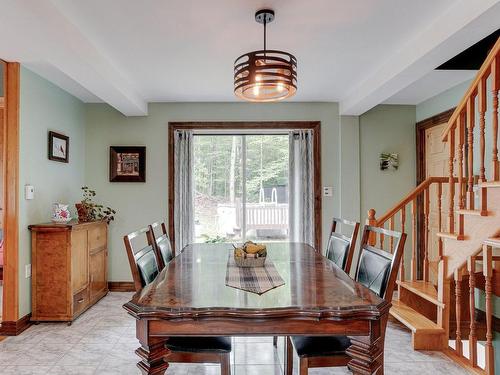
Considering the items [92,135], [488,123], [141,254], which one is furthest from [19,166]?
[488,123]

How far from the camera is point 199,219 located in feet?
15.8

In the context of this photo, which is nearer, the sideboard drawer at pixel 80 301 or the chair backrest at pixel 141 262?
the chair backrest at pixel 141 262

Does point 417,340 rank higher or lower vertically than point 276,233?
lower

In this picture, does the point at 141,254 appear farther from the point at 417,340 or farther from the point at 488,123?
the point at 488,123

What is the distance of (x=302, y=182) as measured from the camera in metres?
4.55

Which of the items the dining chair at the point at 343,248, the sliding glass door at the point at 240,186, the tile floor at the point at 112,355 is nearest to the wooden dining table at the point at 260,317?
the dining chair at the point at 343,248

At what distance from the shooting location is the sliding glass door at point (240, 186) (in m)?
4.78

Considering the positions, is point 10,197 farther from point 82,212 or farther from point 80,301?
point 80,301

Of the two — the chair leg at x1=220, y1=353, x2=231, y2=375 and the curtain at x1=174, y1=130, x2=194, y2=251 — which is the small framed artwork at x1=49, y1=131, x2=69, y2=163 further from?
the chair leg at x1=220, y1=353, x2=231, y2=375

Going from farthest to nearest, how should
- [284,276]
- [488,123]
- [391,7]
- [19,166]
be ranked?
1. [488,123]
2. [19,166]
3. [391,7]
4. [284,276]

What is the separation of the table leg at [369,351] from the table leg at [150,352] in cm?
81

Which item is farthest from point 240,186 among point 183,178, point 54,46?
point 54,46

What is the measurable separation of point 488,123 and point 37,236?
14.7ft

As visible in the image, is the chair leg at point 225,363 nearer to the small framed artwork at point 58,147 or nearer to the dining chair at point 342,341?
the dining chair at point 342,341
